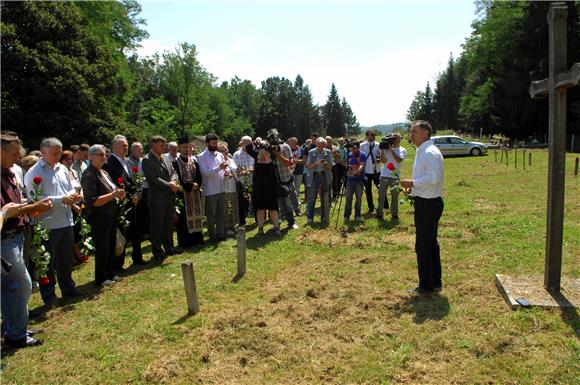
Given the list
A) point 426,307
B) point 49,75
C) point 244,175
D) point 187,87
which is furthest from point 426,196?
point 187,87

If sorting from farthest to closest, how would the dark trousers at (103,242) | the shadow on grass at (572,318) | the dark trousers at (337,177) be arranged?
1. the dark trousers at (337,177)
2. the dark trousers at (103,242)
3. the shadow on grass at (572,318)

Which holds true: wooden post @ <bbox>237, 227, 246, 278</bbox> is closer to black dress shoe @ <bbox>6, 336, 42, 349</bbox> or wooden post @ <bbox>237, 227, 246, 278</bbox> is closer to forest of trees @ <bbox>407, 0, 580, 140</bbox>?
black dress shoe @ <bbox>6, 336, 42, 349</bbox>

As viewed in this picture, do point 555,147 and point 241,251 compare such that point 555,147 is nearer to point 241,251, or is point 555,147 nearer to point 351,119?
point 241,251

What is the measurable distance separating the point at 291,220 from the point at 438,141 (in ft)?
87.6

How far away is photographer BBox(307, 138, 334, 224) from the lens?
34.1 ft

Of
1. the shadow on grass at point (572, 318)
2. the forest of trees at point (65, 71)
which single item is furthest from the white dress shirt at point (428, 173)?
the forest of trees at point (65, 71)

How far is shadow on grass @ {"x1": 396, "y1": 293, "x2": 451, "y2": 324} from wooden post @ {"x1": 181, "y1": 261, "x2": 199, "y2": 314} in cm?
Answer: 247

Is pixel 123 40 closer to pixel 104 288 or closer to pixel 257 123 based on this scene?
pixel 104 288

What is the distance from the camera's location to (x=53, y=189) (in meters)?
5.86

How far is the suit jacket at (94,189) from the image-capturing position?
6402 millimetres

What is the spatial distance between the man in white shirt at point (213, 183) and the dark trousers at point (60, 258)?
346 centimetres

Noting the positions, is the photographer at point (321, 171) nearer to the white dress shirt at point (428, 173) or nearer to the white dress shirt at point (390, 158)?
the white dress shirt at point (390, 158)

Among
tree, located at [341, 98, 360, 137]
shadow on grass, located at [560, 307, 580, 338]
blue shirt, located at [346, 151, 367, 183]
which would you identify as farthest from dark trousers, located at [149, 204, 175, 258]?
tree, located at [341, 98, 360, 137]

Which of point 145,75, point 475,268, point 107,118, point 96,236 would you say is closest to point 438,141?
point 107,118
